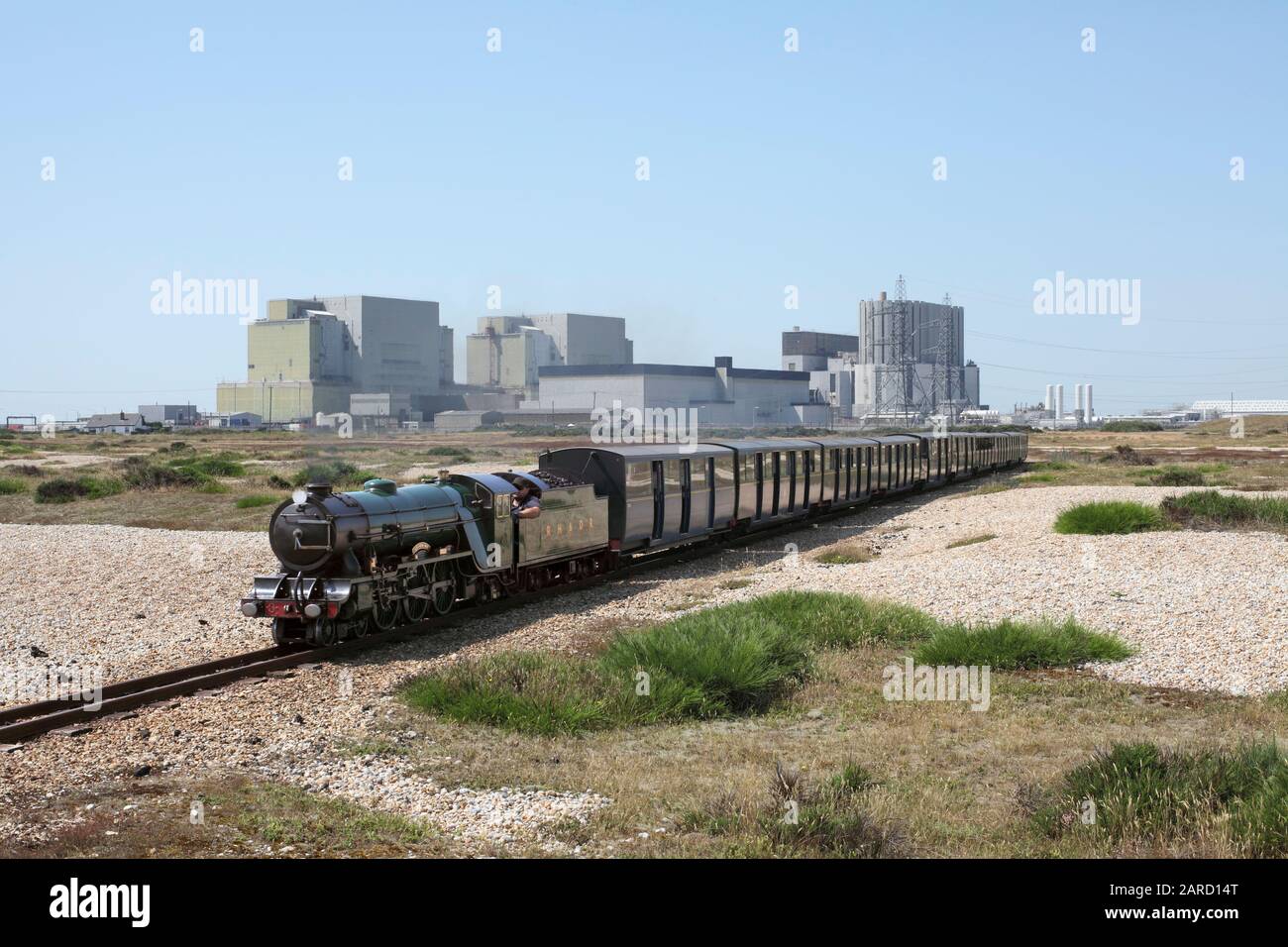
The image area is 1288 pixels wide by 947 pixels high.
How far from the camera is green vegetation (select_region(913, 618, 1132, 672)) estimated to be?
15070 mm

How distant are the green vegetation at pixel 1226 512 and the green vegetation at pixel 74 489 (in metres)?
36.1

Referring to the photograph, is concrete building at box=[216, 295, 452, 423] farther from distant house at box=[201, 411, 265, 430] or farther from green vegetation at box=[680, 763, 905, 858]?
→ green vegetation at box=[680, 763, 905, 858]

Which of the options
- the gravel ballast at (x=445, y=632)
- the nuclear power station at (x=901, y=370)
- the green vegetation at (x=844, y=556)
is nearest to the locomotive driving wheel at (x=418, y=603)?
the gravel ballast at (x=445, y=632)

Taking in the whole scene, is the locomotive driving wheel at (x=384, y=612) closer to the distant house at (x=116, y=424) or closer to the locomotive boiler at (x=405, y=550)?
the locomotive boiler at (x=405, y=550)

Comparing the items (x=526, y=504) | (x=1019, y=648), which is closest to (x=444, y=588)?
(x=526, y=504)

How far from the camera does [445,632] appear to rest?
18.1 metres

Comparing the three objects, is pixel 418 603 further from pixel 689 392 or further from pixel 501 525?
pixel 689 392

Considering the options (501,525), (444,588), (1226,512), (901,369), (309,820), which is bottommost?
(309,820)

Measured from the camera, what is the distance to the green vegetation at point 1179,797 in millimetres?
8062

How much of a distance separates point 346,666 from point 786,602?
698cm

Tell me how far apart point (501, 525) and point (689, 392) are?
138582 mm
